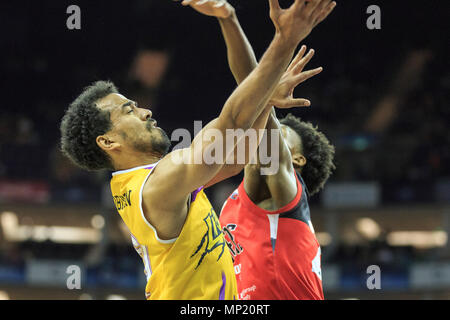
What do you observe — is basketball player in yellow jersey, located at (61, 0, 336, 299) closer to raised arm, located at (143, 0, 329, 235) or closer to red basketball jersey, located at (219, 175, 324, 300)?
raised arm, located at (143, 0, 329, 235)

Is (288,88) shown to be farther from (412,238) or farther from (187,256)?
(412,238)

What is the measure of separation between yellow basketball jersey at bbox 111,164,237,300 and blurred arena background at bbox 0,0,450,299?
12343 mm

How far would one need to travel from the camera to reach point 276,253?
2916mm

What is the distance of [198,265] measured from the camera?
240cm

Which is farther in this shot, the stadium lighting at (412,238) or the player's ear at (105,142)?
the stadium lighting at (412,238)

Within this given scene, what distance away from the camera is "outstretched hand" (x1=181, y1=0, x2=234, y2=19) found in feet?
6.80

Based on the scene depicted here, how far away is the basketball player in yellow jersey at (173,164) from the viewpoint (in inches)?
82.3

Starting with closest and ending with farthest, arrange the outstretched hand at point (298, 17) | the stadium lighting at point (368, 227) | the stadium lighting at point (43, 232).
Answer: the outstretched hand at point (298, 17), the stadium lighting at point (43, 232), the stadium lighting at point (368, 227)

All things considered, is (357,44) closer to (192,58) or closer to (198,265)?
(192,58)

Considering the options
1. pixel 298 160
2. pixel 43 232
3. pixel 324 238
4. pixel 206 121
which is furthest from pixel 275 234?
pixel 43 232

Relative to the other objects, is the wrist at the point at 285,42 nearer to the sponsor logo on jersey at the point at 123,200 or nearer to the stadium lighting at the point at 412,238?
the sponsor logo on jersey at the point at 123,200

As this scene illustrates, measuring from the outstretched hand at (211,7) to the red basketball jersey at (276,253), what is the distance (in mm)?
1200

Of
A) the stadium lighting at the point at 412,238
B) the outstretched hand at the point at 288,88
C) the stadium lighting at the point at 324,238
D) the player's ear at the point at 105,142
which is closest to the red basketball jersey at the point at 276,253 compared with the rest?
the outstretched hand at the point at 288,88

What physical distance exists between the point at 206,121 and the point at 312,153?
39.7 ft
